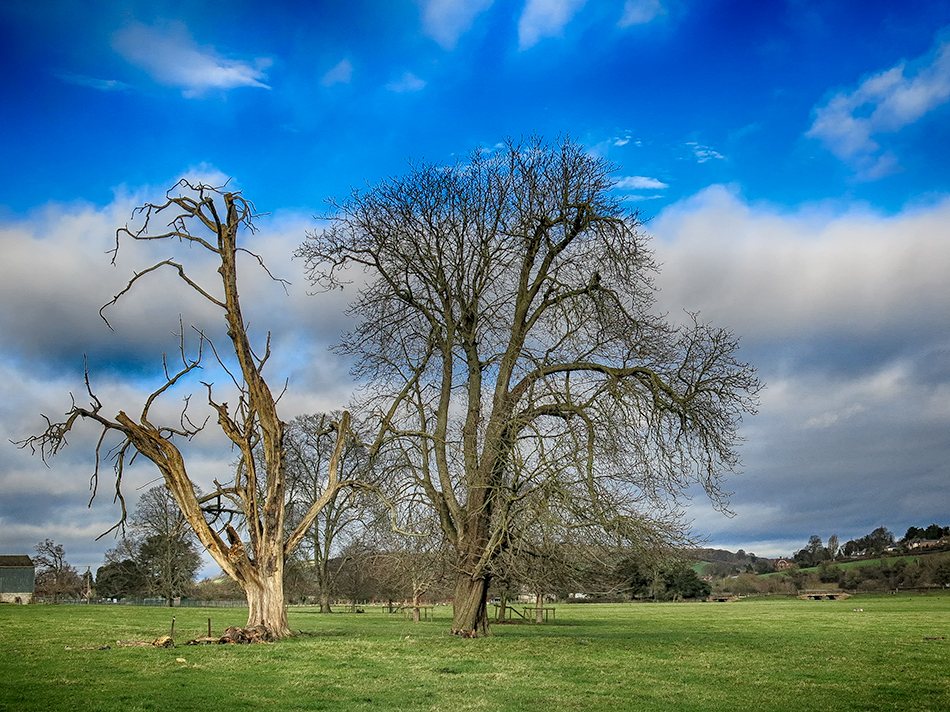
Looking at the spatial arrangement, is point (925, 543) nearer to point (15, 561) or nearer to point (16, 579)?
point (16, 579)

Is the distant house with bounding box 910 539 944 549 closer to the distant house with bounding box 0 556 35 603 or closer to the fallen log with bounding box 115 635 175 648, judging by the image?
the fallen log with bounding box 115 635 175 648

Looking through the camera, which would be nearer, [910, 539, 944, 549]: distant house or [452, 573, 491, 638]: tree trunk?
[452, 573, 491, 638]: tree trunk

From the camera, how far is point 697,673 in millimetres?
16109

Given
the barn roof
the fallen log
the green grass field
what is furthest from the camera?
the barn roof

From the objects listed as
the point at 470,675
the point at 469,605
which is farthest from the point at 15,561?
the point at 470,675

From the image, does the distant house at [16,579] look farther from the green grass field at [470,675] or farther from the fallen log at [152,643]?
the fallen log at [152,643]

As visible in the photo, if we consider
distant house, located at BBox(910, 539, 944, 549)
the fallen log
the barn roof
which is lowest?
distant house, located at BBox(910, 539, 944, 549)

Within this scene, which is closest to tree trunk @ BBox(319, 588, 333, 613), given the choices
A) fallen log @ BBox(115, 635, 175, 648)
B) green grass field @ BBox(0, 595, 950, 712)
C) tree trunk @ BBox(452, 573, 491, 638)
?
green grass field @ BBox(0, 595, 950, 712)

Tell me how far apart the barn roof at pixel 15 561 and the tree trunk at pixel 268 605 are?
7141 centimetres

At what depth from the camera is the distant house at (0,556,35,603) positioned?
253ft

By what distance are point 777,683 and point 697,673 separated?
5.86 ft

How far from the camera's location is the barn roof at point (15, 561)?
80.1 m

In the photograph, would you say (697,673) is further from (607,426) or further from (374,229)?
(374,229)

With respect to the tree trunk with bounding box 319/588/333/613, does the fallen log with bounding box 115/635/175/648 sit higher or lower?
higher
